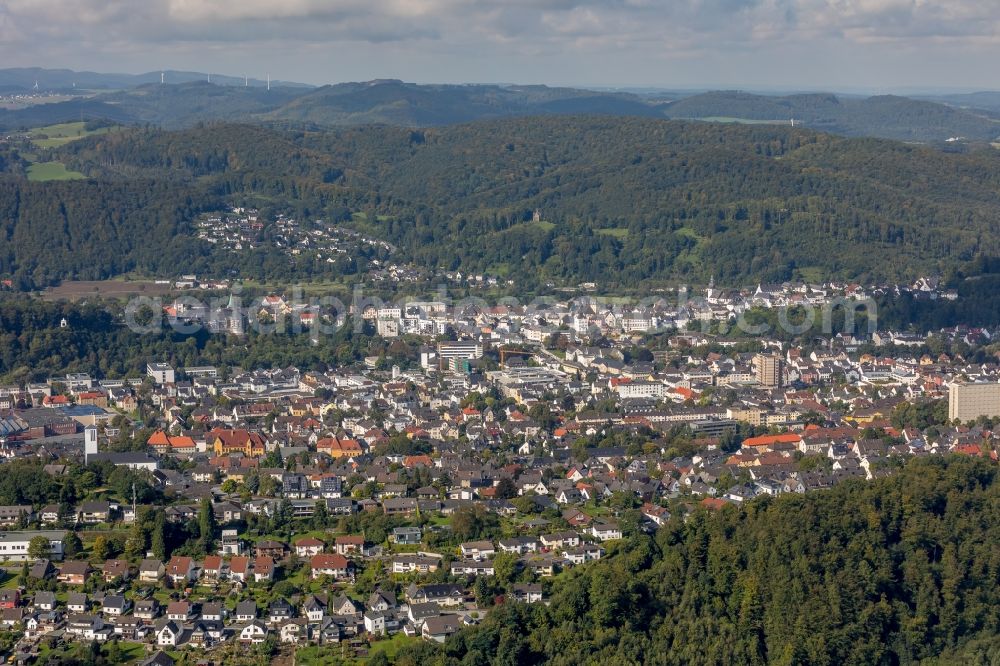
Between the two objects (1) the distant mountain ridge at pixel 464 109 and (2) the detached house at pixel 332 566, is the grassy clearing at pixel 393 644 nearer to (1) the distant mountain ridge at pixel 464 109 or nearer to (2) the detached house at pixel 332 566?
(2) the detached house at pixel 332 566

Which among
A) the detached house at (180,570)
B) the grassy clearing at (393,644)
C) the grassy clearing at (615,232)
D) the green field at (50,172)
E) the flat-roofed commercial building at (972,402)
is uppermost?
the green field at (50,172)

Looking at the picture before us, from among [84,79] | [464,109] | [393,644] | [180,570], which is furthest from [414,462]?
[84,79]

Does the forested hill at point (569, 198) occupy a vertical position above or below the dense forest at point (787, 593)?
above

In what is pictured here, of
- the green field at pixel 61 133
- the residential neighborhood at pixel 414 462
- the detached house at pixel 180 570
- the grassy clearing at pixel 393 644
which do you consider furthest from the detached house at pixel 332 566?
the green field at pixel 61 133

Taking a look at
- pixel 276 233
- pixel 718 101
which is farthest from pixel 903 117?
pixel 276 233

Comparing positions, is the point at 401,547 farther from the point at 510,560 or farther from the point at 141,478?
the point at 141,478
